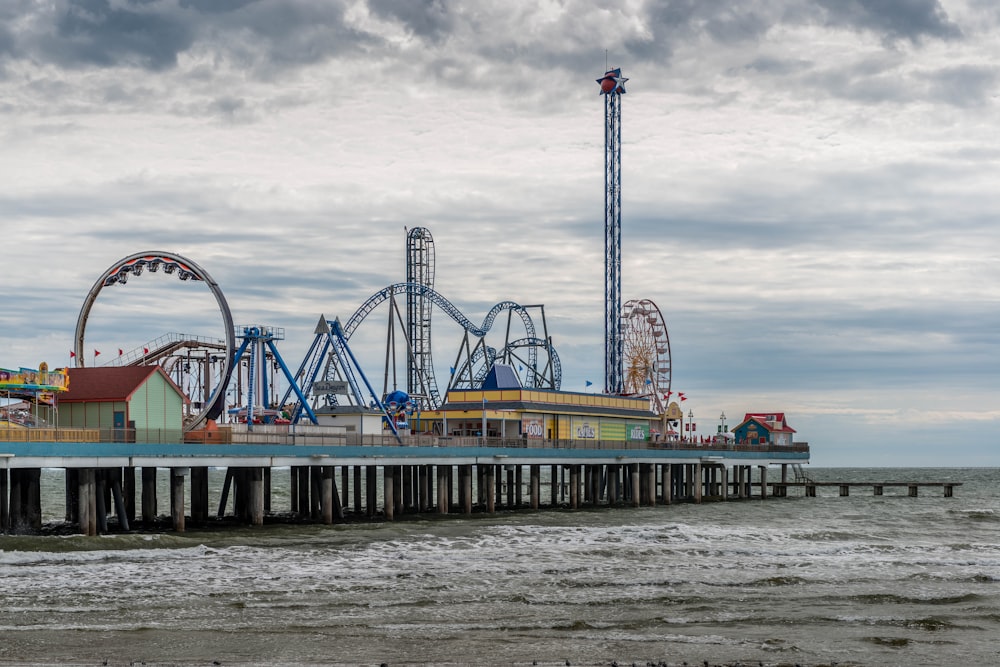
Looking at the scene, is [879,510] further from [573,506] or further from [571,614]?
[571,614]

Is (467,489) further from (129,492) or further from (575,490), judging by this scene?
(129,492)

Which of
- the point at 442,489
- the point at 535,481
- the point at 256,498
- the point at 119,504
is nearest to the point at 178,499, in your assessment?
the point at 119,504

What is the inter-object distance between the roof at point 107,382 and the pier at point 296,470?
3.12 m

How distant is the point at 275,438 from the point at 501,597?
938 inches

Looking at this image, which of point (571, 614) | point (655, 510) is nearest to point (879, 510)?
point (655, 510)

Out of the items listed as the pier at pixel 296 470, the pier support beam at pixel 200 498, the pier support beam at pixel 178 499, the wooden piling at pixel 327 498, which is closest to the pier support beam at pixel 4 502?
the pier at pixel 296 470

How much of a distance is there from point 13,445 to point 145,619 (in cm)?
1718

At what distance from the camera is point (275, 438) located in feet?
178

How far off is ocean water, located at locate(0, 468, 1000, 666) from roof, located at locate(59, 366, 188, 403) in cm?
727

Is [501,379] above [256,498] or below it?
above

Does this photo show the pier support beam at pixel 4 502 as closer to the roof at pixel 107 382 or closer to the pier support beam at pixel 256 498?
the roof at pixel 107 382

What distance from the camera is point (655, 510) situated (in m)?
74.6

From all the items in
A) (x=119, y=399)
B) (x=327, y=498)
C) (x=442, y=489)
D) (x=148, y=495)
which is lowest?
(x=442, y=489)

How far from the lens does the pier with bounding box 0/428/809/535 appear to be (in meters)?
46.0
